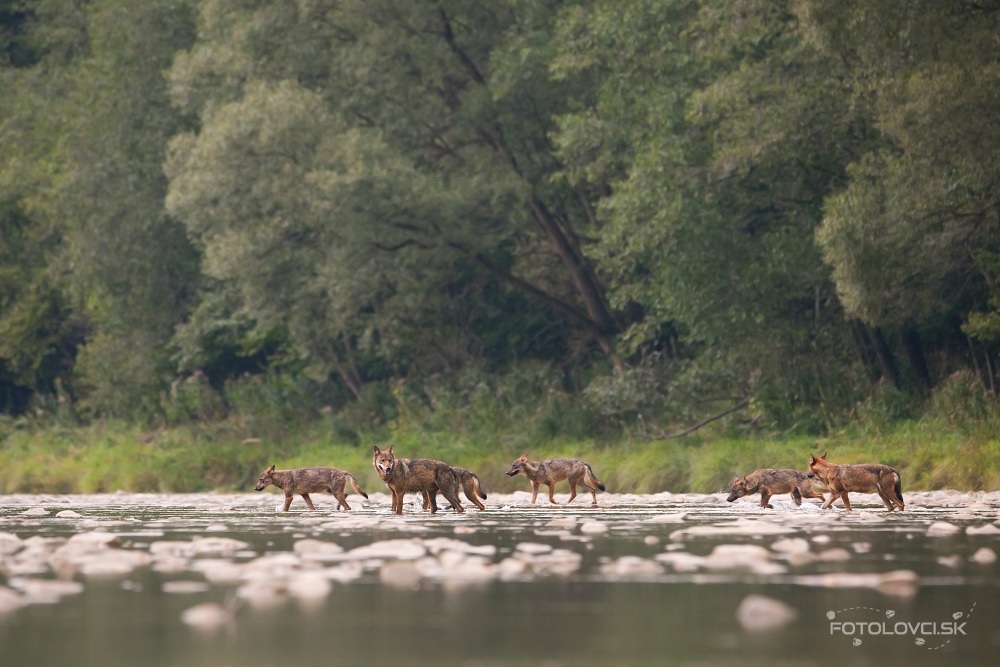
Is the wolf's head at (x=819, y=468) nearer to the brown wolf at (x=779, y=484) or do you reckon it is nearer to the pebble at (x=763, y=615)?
the brown wolf at (x=779, y=484)

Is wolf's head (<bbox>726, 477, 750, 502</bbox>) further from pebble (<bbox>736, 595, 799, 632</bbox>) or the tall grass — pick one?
pebble (<bbox>736, 595, 799, 632</bbox>)

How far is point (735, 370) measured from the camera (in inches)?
1337

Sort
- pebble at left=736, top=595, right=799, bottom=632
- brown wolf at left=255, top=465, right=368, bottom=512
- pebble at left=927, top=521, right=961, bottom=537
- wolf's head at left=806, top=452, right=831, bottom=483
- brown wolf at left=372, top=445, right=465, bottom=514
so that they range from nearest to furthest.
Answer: pebble at left=736, top=595, right=799, bottom=632 → pebble at left=927, top=521, right=961, bottom=537 → wolf's head at left=806, top=452, right=831, bottom=483 → brown wolf at left=372, top=445, right=465, bottom=514 → brown wolf at left=255, top=465, right=368, bottom=512

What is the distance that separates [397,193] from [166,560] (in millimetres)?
25550

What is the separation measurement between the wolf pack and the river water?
1814 millimetres

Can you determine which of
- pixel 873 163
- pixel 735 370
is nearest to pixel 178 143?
pixel 735 370

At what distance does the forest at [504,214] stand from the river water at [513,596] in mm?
→ 12064

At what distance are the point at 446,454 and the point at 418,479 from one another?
625 inches

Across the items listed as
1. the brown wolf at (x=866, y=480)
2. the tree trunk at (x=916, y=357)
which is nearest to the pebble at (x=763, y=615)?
the brown wolf at (x=866, y=480)

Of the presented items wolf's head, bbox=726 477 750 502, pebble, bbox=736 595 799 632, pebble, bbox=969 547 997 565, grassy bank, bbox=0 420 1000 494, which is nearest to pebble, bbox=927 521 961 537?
pebble, bbox=969 547 997 565

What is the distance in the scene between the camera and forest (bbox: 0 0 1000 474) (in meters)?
27.8

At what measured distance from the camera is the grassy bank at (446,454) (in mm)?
25938

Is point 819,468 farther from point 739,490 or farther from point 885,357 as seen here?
point 885,357

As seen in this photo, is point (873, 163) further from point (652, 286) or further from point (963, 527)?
point (963, 527)
